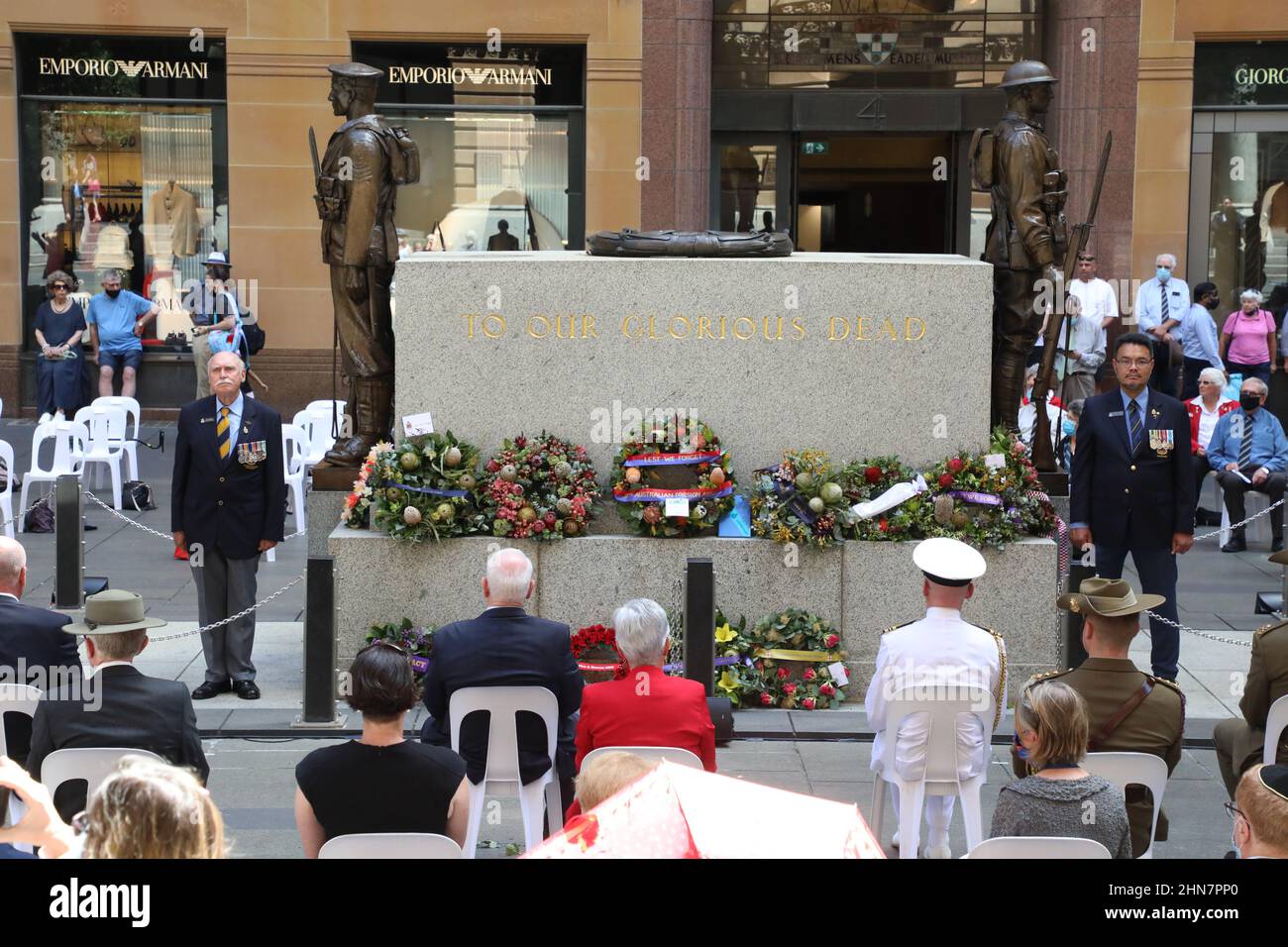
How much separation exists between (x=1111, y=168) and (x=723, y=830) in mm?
18183

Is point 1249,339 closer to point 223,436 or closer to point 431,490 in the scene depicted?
point 431,490

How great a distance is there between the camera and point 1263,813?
4094 mm

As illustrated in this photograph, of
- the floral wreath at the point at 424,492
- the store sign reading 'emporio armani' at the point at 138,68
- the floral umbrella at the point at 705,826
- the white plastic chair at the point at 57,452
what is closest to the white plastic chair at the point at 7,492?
the white plastic chair at the point at 57,452

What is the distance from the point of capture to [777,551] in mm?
9727

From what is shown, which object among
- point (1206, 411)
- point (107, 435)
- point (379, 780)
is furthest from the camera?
point (107, 435)

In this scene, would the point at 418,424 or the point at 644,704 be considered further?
the point at 418,424

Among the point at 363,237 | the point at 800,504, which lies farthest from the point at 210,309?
the point at 800,504

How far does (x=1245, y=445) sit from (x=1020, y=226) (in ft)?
14.4

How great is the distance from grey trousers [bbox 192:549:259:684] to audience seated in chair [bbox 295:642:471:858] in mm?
4482

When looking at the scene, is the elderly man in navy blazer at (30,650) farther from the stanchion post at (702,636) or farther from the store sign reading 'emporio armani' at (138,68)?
the store sign reading 'emporio armani' at (138,68)

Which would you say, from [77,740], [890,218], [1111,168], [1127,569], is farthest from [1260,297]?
[77,740]

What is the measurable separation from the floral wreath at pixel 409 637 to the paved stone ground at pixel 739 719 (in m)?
0.44

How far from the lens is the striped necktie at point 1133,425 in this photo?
376 inches

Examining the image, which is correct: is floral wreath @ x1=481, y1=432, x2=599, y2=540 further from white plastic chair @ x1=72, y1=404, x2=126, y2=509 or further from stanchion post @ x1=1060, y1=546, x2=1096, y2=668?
white plastic chair @ x1=72, y1=404, x2=126, y2=509
